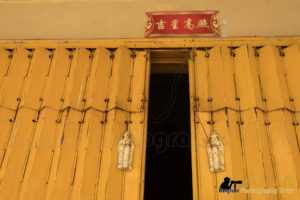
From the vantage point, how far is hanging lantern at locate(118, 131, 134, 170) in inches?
96.8

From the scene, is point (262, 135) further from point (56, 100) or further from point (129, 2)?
point (129, 2)

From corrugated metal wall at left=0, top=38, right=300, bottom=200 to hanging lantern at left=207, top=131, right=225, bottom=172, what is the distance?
61mm

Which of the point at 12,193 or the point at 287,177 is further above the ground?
the point at 287,177

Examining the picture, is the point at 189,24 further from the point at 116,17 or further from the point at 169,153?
the point at 169,153

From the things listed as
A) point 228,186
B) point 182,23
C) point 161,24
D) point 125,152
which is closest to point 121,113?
point 125,152

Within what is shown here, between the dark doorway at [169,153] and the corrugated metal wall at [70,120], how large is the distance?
58.5 inches

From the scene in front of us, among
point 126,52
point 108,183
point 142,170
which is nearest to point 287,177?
point 142,170

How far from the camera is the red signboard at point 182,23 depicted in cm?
329

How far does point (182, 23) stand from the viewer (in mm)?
3367

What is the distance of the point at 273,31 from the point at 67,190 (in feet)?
9.68

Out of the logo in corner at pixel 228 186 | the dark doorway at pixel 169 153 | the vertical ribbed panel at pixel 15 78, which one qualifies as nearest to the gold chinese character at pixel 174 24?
the dark doorway at pixel 169 153

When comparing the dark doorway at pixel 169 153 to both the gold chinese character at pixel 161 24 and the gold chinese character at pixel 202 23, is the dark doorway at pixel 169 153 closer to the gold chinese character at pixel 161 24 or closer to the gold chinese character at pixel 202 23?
the gold chinese character at pixel 161 24

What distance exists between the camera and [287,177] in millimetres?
2312

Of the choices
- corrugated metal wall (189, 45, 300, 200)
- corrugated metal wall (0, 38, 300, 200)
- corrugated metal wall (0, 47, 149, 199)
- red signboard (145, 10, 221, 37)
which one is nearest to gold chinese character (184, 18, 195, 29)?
red signboard (145, 10, 221, 37)
